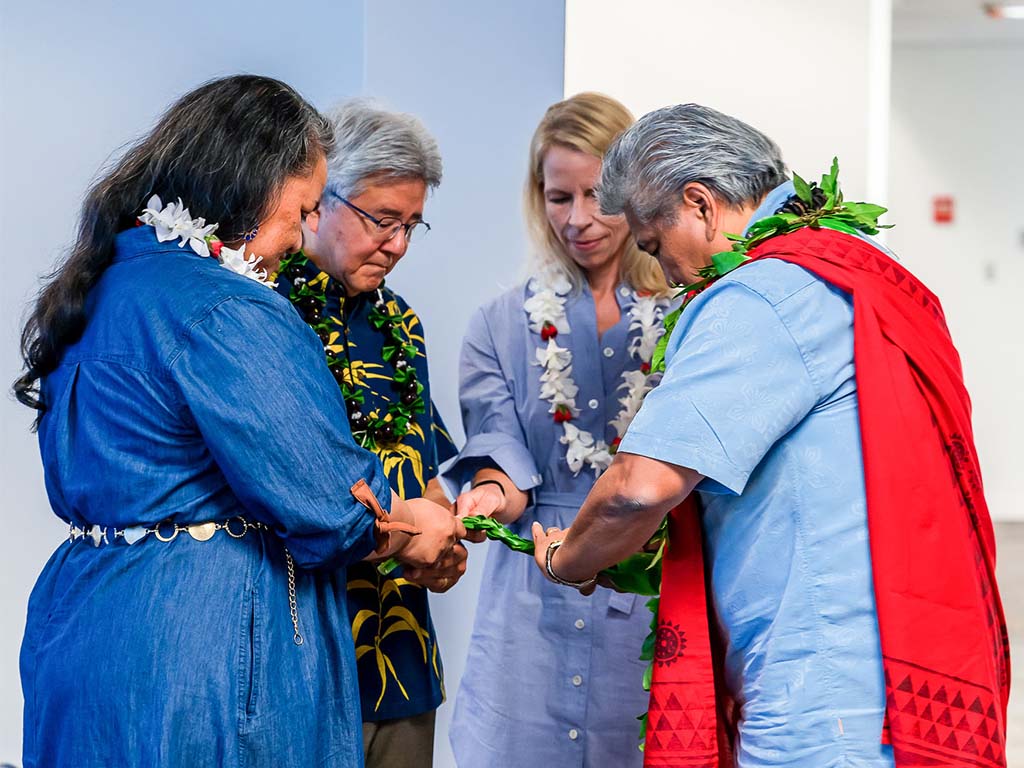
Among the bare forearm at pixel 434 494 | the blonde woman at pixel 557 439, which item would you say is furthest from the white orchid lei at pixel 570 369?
the bare forearm at pixel 434 494

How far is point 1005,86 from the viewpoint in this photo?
9852 mm

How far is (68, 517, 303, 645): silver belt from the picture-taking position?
176 centimetres

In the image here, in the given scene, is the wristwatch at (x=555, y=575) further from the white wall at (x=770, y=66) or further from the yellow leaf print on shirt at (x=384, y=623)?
the white wall at (x=770, y=66)

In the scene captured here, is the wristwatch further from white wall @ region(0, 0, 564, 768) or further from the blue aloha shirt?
white wall @ region(0, 0, 564, 768)

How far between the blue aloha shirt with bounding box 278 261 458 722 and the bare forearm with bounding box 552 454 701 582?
442 mm

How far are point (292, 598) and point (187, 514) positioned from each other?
0.21 meters

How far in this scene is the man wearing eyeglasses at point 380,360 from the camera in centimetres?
227

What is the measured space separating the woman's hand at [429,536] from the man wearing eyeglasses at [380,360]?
0.18 feet

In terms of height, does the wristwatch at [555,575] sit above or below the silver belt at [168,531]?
below

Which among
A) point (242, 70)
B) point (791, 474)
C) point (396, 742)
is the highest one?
point (242, 70)

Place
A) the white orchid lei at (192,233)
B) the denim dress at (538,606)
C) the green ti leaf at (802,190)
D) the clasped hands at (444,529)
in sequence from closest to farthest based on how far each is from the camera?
1. the white orchid lei at (192,233)
2. the green ti leaf at (802,190)
3. the clasped hands at (444,529)
4. the denim dress at (538,606)

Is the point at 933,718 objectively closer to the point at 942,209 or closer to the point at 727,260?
the point at 727,260

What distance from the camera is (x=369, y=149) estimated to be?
235cm

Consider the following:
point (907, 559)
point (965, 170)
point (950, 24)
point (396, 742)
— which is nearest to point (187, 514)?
point (396, 742)
